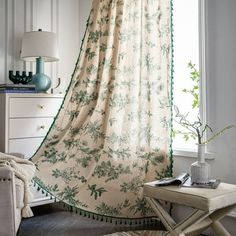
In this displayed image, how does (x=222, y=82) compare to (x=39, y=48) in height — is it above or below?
below

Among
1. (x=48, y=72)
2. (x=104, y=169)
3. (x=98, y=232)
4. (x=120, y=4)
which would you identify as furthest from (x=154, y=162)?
(x=48, y=72)

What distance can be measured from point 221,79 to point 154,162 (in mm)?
795

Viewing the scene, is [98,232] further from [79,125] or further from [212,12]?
[212,12]

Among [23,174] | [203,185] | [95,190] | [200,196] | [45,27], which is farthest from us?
[45,27]

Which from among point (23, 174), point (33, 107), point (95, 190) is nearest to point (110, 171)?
point (95, 190)

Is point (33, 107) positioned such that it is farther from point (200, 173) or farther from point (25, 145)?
point (200, 173)

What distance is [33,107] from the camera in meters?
2.97

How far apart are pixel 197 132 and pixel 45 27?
2.08 m

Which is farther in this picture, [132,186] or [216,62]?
[132,186]

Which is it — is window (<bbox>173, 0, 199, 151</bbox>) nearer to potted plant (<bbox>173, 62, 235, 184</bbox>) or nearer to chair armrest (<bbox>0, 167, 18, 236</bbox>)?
potted plant (<bbox>173, 62, 235, 184</bbox>)

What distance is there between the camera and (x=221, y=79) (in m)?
2.38

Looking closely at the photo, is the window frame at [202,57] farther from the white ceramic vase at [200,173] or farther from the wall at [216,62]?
the white ceramic vase at [200,173]

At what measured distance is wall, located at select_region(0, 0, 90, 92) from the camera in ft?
10.7

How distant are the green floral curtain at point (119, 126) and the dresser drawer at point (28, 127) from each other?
0.18m
